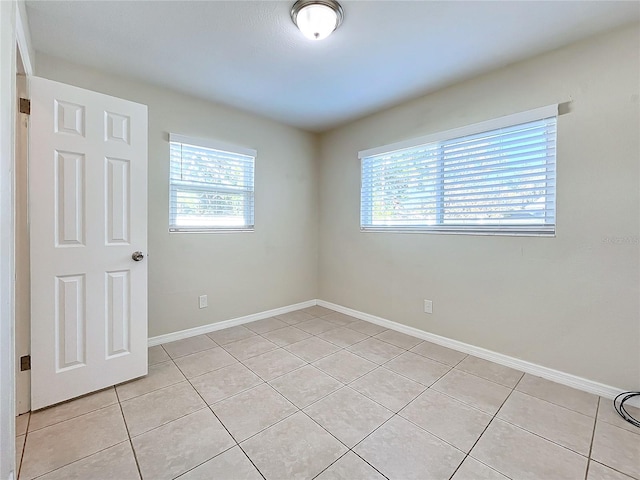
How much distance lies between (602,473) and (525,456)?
303mm

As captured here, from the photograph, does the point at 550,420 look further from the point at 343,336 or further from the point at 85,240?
the point at 85,240

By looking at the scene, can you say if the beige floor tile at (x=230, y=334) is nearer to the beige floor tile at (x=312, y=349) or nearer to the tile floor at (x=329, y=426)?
the tile floor at (x=329, y=426)

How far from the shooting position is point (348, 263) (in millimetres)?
3688

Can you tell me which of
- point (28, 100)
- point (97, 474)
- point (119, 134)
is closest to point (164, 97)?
point (119, 134)

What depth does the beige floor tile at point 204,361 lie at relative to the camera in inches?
88.4

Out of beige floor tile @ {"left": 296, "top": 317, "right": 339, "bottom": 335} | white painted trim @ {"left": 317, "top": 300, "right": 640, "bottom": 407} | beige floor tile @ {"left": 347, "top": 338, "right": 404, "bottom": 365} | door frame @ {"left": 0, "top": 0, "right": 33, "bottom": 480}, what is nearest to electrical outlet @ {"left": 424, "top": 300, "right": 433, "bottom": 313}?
white painted trim @ {"left": 317, "top": 300, "right": 640, "bottom": 407}

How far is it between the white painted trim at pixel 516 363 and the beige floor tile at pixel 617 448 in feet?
1.24

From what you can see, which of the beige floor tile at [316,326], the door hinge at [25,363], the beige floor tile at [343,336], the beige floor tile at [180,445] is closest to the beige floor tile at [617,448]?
the beige floor tile at [343,336]

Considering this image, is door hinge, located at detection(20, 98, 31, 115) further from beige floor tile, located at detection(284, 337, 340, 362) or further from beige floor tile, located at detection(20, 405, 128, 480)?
beige floor tile, located at detection(284, 337, 340, 362)

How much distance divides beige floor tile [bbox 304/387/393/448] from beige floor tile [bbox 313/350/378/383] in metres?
0.23

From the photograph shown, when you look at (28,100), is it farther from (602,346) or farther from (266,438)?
(602,346)

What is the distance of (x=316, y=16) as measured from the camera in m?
1.67

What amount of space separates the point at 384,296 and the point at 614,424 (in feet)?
6.33

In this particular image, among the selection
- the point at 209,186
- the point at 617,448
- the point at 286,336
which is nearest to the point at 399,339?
the point at 286,336
